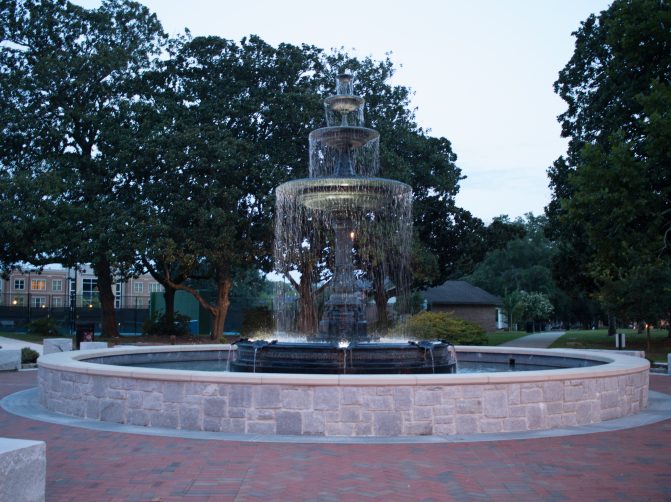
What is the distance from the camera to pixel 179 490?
6566mm

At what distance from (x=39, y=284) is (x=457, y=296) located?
56.9 m

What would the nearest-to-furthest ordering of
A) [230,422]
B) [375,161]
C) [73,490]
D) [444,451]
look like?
[73,490], [444,451], [230,422], [375,161]

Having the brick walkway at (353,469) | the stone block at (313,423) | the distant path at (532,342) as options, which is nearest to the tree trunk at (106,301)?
the distant path at (532,342)

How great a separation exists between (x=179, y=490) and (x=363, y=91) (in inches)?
1311

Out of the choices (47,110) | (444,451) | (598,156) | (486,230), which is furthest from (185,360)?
(486,230)

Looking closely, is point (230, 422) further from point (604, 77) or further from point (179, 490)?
point (604, 77)

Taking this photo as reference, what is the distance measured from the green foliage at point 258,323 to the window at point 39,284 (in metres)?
58.6

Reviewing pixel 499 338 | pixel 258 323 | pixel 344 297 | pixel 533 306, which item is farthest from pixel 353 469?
pixel 533 306

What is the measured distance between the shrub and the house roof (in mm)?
24926

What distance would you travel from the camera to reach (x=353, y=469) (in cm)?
738

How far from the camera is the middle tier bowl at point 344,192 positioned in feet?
49.8

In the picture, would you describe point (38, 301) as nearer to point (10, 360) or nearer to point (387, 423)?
point (10, 360)

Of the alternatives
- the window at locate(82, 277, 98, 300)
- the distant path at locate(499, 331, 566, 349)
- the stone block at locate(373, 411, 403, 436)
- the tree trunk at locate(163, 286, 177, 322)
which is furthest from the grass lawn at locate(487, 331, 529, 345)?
the window at locate(82, 277, 98, 300)

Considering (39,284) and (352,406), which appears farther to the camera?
(39,284)
